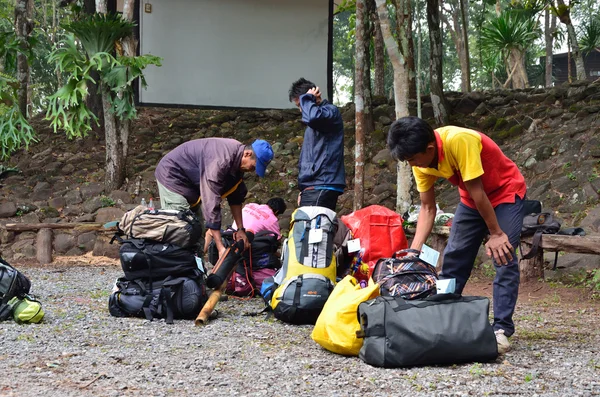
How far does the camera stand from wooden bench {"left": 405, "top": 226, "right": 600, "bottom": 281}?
23.6 feet

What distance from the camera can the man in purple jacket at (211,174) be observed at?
20.0 ft

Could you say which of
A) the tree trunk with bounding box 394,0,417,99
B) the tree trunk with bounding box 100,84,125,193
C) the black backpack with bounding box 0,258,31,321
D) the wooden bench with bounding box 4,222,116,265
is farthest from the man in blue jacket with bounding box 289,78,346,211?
the tree trunk with bounding box 100,84,125,193

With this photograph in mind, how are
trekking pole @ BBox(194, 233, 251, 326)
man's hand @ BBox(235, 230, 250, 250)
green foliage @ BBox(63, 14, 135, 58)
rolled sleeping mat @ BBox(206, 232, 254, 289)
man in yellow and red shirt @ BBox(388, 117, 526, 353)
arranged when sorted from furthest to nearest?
1. green foliage @ BBox(63, 14, 135, 58)
2. man's hand @ BBox(235, 230, 250, 250)
3. rolled sleeping mat @ BBox(206, 232, 254, 289)
4. trekking pole @ BBox(194, 233, 251, 326)
5. man in yellow and red shirt @ BBox(388, 117, 526, 353)

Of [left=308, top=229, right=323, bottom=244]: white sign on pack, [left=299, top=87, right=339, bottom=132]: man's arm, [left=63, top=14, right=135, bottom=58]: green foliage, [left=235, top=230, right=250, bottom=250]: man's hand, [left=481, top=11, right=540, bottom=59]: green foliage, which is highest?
[left=481, top=11, right=540, bottom=59]: green foliage

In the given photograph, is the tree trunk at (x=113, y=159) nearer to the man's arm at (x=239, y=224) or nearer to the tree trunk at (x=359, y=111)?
the tree trunk at (x=359, y=111)

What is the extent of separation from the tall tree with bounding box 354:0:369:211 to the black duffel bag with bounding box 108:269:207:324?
4792 millimetres

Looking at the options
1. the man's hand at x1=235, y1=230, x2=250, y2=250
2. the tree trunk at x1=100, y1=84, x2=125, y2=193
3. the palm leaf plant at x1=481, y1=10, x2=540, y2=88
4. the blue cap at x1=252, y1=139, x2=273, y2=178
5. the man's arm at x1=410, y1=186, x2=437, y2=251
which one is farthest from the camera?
the palm leaf plant at x1=481, y1=10, x2=540, y2=88

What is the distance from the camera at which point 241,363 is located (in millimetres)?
4398

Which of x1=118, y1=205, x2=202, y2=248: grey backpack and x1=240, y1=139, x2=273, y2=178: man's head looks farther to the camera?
x1=240, y1=139, x2=273, y2=178: man's head

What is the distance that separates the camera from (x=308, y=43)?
48.8 ft

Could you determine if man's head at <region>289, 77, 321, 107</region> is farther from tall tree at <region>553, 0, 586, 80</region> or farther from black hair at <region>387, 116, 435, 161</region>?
tall tree at <region>553, 0, 586, 80</region>

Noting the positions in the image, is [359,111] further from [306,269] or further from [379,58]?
[379,58]

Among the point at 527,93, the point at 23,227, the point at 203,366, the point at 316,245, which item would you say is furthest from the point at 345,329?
the point at 527,93

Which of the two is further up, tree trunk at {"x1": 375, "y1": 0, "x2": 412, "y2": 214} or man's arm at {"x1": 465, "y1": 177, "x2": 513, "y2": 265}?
Answer: tree trunk at {"x1": 375, "y1": 0, "x2": 412, "y2": 214}
